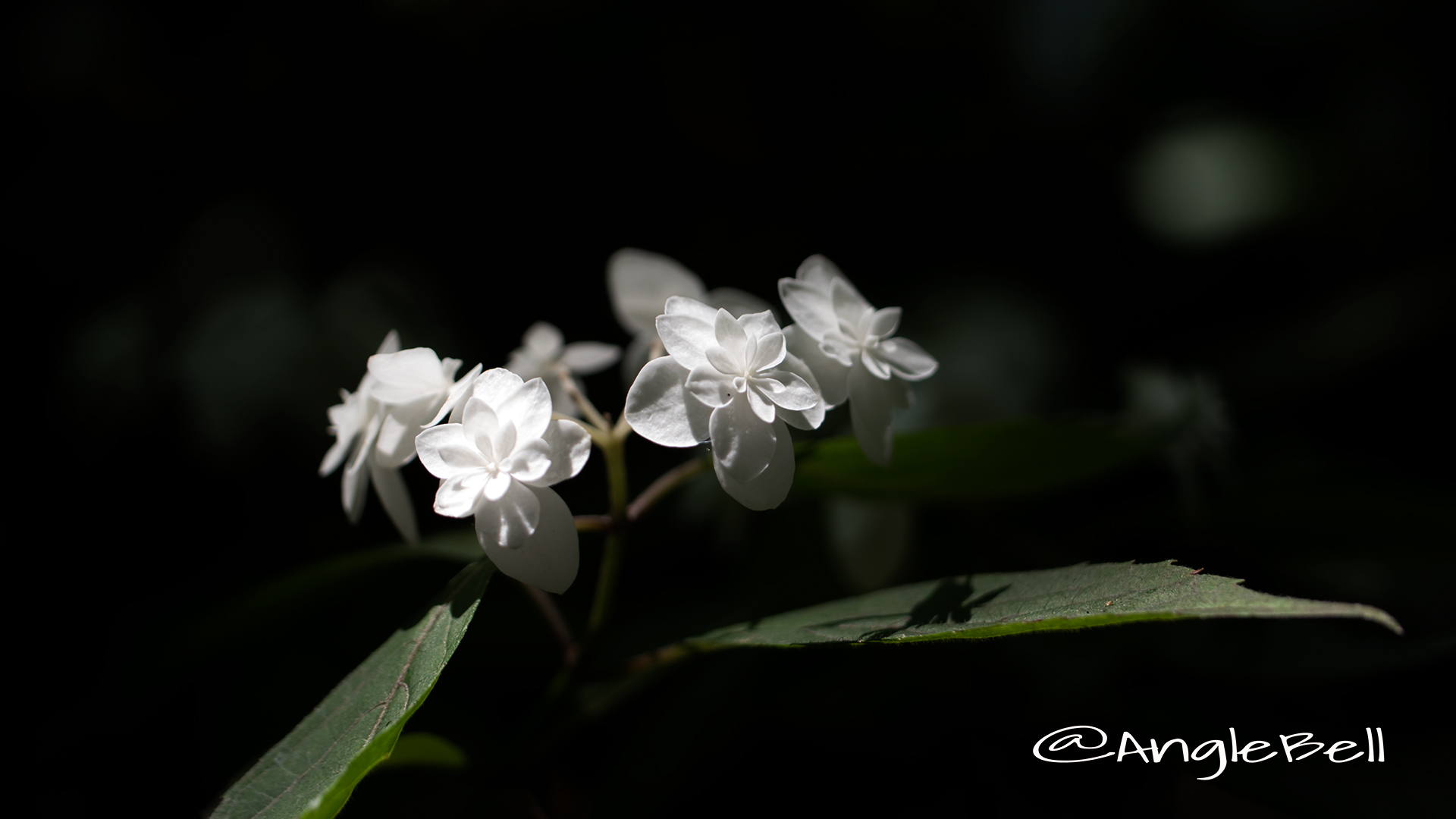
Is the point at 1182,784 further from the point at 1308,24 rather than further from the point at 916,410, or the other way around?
the point at 1308,24

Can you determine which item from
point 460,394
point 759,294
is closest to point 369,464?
point 460,394

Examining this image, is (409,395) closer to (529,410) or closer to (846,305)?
(529,410)

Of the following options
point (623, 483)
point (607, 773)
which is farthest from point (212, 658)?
point (623, 483)

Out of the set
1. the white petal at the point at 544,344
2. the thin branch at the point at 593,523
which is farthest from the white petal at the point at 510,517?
the white petal at the point at 544,344

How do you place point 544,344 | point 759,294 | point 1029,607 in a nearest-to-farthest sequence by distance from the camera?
point 1029,607, point 544,344, point 759,294

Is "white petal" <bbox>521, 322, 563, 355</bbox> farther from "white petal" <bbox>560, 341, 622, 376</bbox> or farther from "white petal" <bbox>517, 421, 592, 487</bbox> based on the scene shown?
"white petal" <bbox>517, 421, 592, 487</bbox>

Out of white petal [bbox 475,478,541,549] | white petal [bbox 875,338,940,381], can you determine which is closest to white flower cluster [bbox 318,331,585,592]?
white petal [bbox 475,478,541,549]
